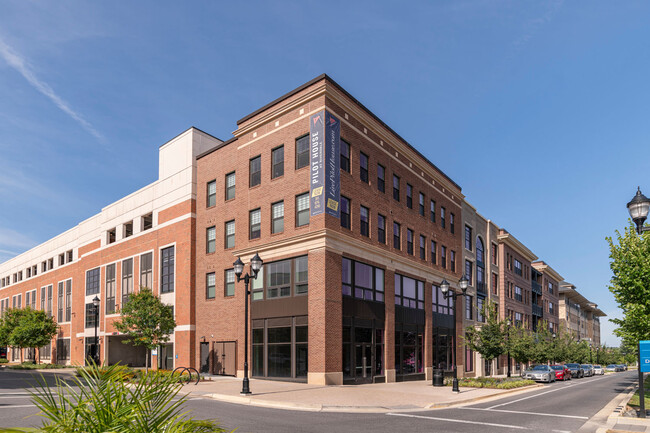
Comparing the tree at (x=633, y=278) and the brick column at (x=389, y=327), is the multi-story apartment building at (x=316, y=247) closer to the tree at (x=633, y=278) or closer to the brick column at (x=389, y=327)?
the brick column at (x=389, y=327)

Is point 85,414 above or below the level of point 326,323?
above

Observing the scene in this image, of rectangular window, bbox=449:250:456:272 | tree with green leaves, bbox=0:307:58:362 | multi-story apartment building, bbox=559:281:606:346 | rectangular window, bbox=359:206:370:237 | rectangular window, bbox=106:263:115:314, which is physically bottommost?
multi-story apartment building, bbox=559:281:606:346

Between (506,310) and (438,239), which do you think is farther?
(506,310)

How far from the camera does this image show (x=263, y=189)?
104ft

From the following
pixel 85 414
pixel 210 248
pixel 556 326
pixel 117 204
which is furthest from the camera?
pixel 556 326

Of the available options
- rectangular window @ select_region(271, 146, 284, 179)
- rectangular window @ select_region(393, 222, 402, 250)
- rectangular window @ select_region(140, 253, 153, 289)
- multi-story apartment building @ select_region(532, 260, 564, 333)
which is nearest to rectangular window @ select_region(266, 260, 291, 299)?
rectangular window @ select_region(271, 146, 284, 179)

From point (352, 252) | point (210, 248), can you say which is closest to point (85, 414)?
point (352, 252)

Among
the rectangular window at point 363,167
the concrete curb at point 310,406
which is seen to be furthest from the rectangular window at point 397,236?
the concrete curb at point 310,406

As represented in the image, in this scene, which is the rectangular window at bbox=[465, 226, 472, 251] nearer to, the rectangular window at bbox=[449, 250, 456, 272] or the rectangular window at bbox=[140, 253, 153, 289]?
the rectangular window at bbox=[449, 250, 456, 272]

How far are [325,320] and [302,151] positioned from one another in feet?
32.4

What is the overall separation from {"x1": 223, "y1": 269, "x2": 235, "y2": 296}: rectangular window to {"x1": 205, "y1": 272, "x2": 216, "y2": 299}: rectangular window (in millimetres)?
1626

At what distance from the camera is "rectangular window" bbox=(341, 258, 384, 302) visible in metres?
29.4

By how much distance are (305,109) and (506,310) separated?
138 feet

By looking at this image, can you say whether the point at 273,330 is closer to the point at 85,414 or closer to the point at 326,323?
the point at 326,323
